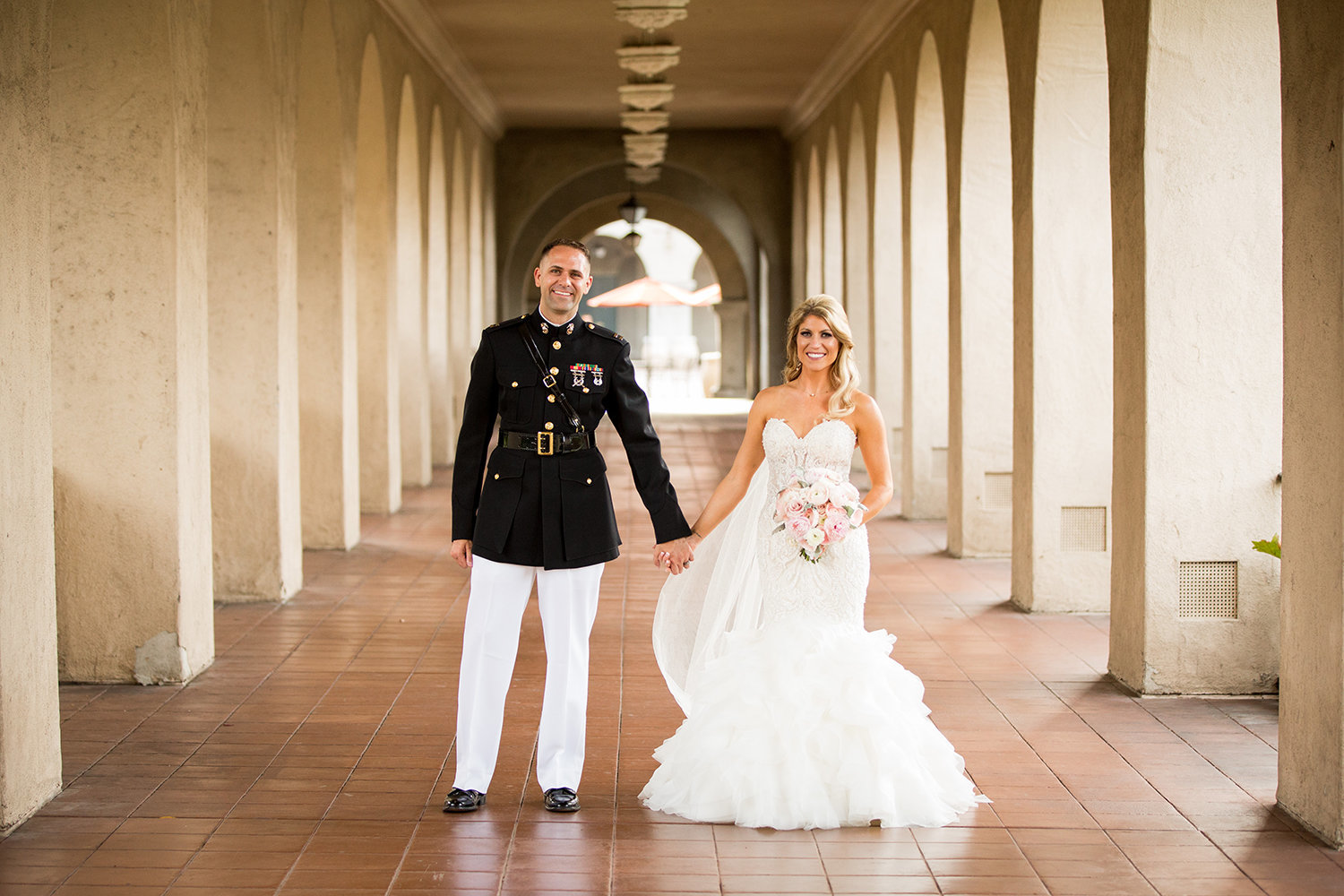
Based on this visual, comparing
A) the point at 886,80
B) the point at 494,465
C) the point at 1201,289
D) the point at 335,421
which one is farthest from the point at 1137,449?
the point at 886,80

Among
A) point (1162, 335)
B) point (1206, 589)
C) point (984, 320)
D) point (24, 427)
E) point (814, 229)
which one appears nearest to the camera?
point (24, 427)

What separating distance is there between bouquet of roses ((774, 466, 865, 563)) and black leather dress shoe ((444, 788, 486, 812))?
1419 millimetres

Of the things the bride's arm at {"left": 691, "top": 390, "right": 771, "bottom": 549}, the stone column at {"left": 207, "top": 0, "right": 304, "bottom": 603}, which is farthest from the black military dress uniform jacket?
the stone column at {"left": 207, "top": 0, "right": 304, "bottom": 603}

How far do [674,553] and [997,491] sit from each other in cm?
581

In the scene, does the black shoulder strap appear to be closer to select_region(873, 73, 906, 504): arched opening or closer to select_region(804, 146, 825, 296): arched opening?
select_region(873, 73, 906, 504): arched opening

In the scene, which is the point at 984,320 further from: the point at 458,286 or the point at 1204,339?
the point at 458,286

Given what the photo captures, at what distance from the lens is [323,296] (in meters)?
10.2

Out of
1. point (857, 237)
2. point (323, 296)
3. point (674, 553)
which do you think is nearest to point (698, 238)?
point (857, 237)

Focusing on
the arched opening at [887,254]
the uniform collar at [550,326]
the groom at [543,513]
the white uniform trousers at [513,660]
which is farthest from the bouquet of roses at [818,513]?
the arched opening at [887,254]

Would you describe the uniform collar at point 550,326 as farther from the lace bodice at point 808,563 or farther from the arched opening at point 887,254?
the arched opening at point 887,254

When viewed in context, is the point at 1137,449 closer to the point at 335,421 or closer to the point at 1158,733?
the point at 1158,733

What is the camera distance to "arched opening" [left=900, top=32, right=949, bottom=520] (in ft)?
38.9

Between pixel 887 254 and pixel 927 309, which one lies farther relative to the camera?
pixel 887 254

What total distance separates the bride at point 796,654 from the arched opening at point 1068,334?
335cm
